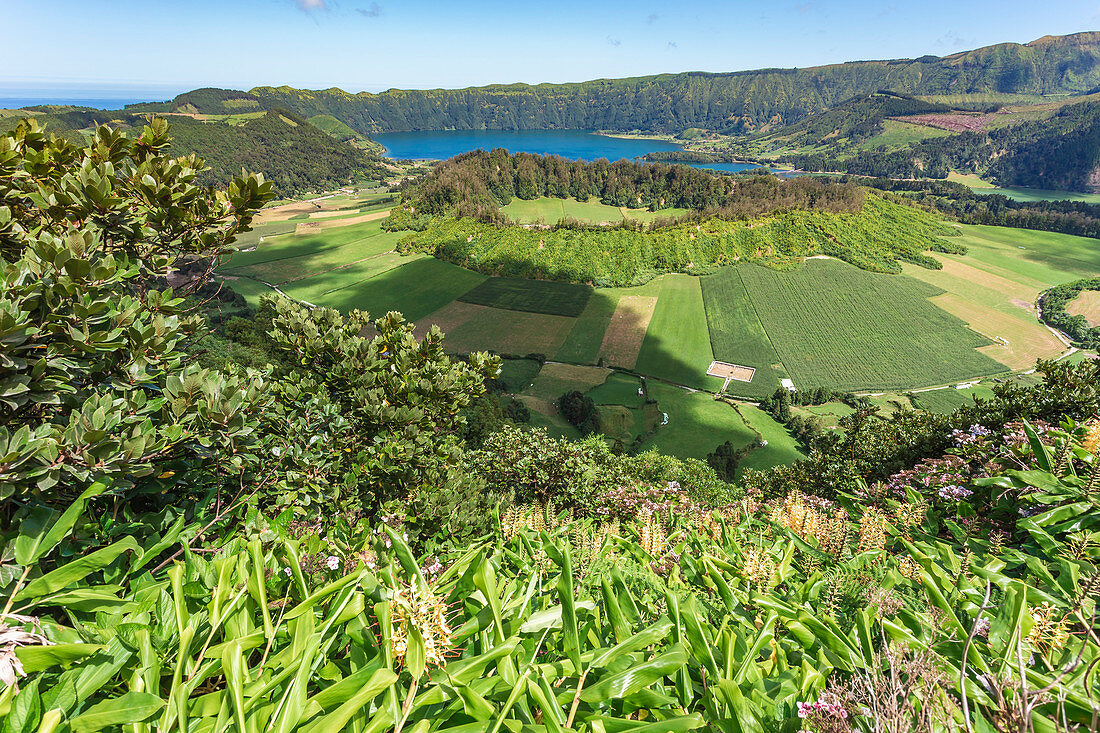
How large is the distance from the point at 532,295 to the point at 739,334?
32.5 metres

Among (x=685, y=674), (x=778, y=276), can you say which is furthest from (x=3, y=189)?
(x=778, y=276)

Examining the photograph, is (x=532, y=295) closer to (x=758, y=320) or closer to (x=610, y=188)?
(x=758, y=320)

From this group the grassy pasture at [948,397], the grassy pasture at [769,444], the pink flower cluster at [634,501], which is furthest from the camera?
the grassy pasture at [948,397]

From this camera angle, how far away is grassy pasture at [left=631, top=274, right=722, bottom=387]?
5628cm

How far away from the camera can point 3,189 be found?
3525 millimetres

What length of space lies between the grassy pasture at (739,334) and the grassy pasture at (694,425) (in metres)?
5.70

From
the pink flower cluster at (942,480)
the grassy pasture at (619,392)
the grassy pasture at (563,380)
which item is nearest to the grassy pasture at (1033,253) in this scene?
the grassy pasture at (619,392)

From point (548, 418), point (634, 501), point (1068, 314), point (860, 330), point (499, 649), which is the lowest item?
point (548, 418)

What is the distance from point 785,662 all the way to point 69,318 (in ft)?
13.6

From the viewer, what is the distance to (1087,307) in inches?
2709

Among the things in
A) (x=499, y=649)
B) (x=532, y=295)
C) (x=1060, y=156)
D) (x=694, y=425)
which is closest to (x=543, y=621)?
(x=499, y=649)

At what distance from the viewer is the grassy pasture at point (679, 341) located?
56.3 meters

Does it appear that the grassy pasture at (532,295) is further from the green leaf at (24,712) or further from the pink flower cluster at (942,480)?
the green leaf at (24,712)

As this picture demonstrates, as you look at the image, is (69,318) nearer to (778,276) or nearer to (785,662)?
(785,662)
